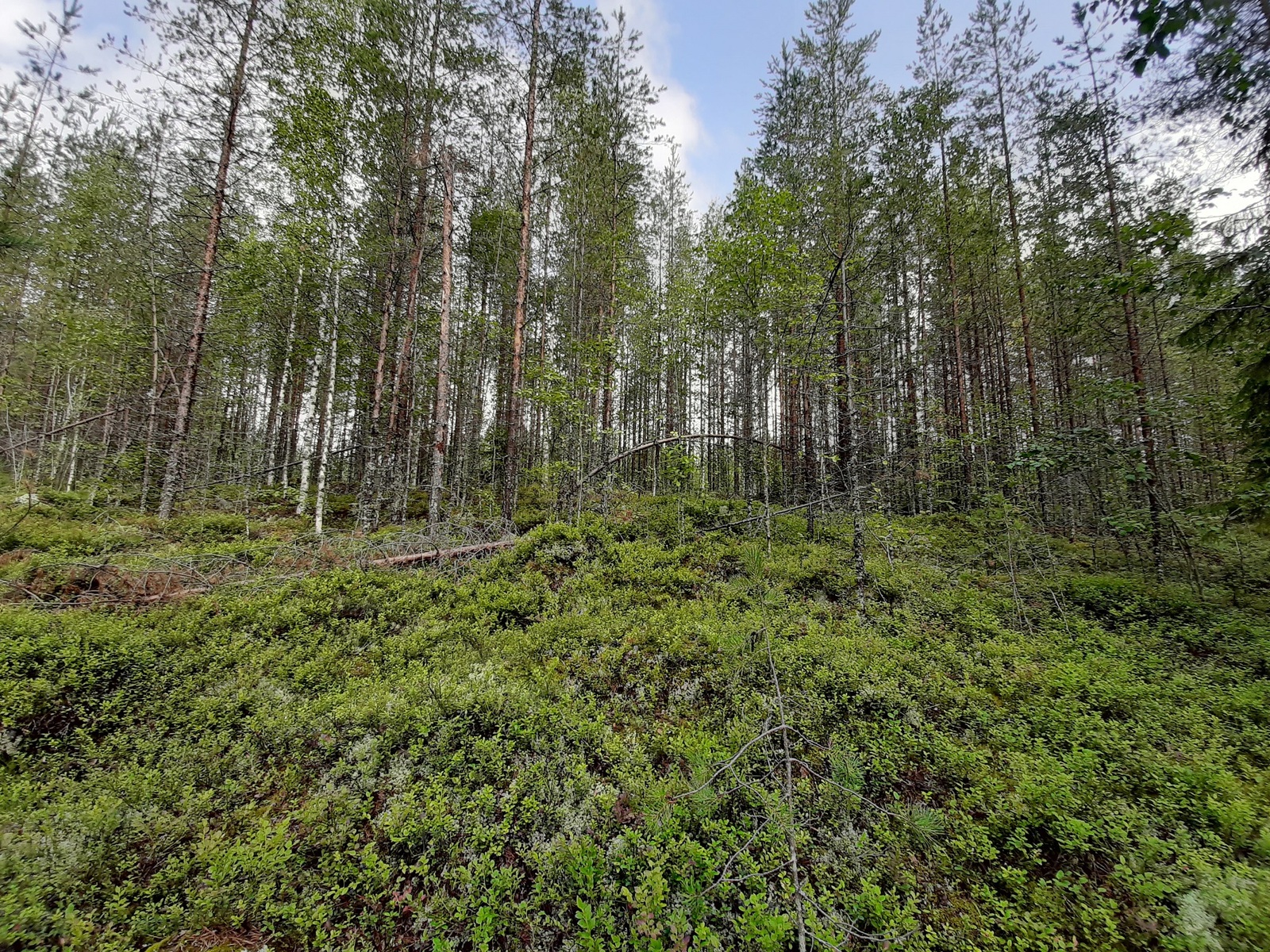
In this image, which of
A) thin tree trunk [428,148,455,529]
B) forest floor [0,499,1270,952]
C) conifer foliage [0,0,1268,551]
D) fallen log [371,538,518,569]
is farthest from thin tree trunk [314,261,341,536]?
forest floor [0,499,1270,952]

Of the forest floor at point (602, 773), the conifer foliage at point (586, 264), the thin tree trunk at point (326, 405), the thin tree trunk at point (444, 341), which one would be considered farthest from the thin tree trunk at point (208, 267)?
the thin tree trunk at point (444, 341)

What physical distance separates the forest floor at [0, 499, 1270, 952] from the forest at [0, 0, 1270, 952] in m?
0.04

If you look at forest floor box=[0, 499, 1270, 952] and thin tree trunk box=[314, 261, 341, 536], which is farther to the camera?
thin tree trunk box=[314, 261, 341, 536]

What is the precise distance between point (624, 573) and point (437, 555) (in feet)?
11.2

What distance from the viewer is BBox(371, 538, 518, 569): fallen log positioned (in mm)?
7016

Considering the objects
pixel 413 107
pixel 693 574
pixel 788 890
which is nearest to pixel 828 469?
A: pixel 693 574

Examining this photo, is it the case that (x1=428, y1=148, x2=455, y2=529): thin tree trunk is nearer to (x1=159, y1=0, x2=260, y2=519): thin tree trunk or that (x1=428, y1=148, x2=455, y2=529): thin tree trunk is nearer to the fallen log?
the fallen log

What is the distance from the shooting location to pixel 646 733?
12.7 feet

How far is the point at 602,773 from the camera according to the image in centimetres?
349

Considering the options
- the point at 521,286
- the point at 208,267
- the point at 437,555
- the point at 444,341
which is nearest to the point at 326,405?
the point at 208,267

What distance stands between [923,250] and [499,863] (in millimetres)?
18952

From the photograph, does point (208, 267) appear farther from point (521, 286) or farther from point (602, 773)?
point (602, 773)

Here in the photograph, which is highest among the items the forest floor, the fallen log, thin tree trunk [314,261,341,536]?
thin tree trunk [314,261,341,536]

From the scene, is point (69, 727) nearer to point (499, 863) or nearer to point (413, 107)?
point (499, 863)
